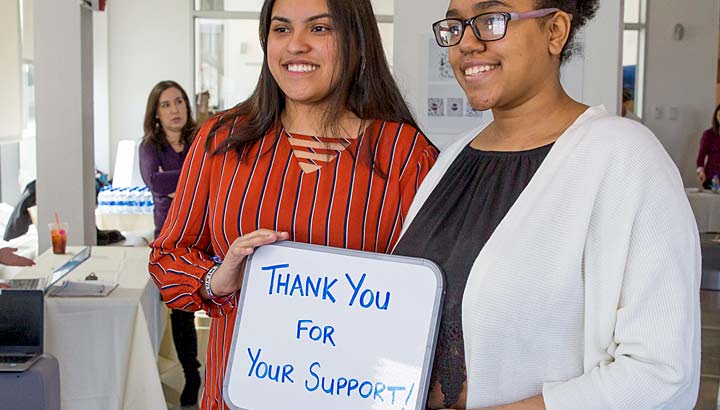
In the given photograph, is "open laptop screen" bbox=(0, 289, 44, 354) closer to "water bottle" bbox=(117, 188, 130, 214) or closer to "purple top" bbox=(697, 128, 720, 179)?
"water bottle" bbox=(117, 188, 130, 214)

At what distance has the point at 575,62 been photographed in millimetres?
5125

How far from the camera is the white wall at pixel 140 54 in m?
11.2

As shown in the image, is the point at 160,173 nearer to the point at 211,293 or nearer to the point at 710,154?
the point at 211,293

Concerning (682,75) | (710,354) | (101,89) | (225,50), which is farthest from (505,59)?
(682,75)

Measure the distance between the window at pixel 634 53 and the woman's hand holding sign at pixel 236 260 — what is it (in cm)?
1062

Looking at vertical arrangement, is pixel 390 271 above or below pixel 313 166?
below

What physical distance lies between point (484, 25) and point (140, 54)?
10503mm

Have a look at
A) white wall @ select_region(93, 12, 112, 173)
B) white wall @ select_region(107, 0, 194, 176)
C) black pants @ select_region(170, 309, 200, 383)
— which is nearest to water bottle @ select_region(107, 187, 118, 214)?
white wall @ select_region(93, 12, 112, 173)

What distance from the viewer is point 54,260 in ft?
14.9

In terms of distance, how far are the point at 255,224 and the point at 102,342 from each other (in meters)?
2.16

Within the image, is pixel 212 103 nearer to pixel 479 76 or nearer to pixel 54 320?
pixel 54 320

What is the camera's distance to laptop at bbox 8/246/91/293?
3.54 metres

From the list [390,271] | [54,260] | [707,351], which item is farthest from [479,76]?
[707,351]

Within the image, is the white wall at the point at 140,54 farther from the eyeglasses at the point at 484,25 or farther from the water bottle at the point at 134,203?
the eyeglasses at the point at 484,25
